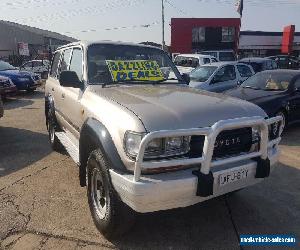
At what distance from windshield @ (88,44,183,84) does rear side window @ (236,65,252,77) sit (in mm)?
7822

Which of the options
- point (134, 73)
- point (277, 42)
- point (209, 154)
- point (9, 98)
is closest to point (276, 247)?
point (209, 154)

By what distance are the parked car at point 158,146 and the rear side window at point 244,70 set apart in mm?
8638

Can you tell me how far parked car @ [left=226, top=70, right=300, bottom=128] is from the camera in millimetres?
7837

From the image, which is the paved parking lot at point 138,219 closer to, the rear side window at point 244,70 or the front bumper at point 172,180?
the front bumper at point 172,180

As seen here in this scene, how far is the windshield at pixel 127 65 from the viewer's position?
442cm

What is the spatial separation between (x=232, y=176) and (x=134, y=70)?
212cm

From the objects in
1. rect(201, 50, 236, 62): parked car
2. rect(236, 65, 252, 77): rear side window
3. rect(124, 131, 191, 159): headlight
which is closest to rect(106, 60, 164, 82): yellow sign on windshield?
rect(124, 131, 191, 159): headlight

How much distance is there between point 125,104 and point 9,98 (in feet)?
42.0

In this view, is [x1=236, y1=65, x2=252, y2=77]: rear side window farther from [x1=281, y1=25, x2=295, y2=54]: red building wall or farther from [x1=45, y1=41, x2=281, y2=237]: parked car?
[x1=281, y1=25, x2=295, y2=54]: red building wall

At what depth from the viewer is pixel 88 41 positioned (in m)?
4.77

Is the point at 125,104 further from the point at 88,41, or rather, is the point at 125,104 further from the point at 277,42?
the point at 277,42

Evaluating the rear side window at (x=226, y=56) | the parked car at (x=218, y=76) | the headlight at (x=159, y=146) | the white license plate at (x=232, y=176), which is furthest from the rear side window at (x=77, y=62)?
the rear side window at (x=226, y=56)

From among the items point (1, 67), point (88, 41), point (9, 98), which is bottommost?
point (9, 98)

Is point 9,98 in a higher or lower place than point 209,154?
lower
